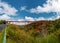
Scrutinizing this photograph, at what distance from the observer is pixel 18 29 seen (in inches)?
145

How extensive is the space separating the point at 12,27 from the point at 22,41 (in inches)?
22.8

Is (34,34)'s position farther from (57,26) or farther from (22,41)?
(57,26)

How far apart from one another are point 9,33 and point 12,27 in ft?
0.59

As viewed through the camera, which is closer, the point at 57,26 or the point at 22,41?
the point at 22,41

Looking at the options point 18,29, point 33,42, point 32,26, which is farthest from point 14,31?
point 33,42

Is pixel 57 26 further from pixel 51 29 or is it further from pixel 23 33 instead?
pixel 23 33

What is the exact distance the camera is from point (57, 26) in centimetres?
365

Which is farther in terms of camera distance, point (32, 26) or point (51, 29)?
point (32, 26)

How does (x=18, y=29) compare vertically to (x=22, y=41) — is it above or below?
above

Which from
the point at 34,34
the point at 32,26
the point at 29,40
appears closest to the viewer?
the point at 29,40

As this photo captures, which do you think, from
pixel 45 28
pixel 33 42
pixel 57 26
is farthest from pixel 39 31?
pixel 33 42

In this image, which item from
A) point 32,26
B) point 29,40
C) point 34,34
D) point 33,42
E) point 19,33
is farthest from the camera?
point 32,26

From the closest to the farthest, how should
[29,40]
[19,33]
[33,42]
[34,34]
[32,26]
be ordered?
[33,42], [29,40], [34,34], [19,33], [32,26]

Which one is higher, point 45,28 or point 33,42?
point 45,28
